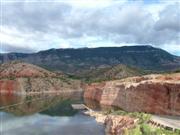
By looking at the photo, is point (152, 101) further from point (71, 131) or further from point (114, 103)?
point (114, 103)

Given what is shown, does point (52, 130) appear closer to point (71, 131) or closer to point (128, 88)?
point (71, 131)

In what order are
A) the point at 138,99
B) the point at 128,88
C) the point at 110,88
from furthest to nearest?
the point at 110,88
the point at 128,88
the point at 138,99

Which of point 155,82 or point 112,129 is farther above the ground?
point 155,82

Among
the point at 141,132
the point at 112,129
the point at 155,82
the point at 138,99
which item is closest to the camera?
the point at 141,132

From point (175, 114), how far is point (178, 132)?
34.5 metres

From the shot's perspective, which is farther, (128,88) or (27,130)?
(128,88)

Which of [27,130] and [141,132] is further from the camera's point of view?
[27,130]

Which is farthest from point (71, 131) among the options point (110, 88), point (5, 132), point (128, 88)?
point (110, 88)

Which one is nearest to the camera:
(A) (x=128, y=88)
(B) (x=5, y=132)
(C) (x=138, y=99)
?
(B) (x=5, y=132)

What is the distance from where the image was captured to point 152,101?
91.1 meters

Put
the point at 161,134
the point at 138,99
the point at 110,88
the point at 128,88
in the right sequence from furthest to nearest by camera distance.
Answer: the point at 110,88
the point at 128,88
the point at 138,99
the point at 161,134

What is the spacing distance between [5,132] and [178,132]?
156ft

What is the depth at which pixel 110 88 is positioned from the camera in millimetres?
160000

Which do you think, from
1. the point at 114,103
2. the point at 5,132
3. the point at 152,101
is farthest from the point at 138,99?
the point at 114,103
